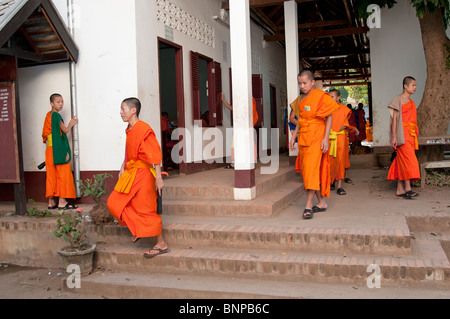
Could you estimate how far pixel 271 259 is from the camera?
177 inches

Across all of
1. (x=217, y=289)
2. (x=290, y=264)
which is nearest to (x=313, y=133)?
(x=290, y=264)

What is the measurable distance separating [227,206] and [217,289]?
1.77m

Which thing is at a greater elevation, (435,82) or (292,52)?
(292,52)

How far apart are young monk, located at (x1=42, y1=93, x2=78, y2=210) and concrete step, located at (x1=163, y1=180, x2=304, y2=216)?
1.55 metres

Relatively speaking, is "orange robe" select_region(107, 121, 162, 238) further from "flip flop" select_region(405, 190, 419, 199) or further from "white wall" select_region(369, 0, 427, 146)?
"white wall" select_region(369, 0, 427, 146)

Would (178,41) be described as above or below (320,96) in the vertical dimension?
above

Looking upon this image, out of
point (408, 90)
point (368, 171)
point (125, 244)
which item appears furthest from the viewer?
point (368, 171)

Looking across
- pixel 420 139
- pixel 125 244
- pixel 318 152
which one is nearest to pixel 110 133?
pixel 125 244

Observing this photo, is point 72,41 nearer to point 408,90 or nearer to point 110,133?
point 110,133

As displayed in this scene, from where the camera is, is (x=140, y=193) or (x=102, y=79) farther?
(x=102, y=79)

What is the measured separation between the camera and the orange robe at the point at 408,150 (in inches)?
256

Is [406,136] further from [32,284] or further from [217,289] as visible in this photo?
[32,284]
